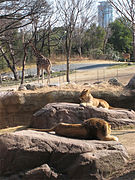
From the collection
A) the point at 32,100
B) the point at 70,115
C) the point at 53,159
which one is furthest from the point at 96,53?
the point at 53,159

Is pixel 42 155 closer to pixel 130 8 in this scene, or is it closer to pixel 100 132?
pixel 100 132

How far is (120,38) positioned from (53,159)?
163ft

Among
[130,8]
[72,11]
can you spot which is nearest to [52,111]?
[130,8]

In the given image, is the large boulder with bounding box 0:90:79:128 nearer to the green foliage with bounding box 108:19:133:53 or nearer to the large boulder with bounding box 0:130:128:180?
the large boulder with bounding box 0:130:128:180

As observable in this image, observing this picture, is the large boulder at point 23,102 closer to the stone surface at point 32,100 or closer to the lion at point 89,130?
the stone surface at point 32,100

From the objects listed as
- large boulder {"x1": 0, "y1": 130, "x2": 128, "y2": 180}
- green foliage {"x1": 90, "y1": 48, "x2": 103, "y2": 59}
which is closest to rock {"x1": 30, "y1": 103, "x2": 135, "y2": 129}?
large boulder {"x1": 0, "y1": 130, "x2": 128, "y2": 180}

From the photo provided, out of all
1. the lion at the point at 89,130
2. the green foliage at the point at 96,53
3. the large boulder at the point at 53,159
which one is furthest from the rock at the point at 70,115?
the green foliage at the point at 96,53

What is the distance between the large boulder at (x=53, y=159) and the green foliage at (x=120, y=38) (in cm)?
4887

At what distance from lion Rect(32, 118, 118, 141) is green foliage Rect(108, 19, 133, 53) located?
158 ft

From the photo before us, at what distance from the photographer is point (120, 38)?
5369 centimetres

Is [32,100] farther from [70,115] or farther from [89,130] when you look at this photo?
[89,130]

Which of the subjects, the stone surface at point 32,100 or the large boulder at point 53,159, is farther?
the stone surface at point 32,100

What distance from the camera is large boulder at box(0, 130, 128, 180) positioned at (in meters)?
6.21

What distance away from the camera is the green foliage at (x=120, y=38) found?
53594 millimetres
